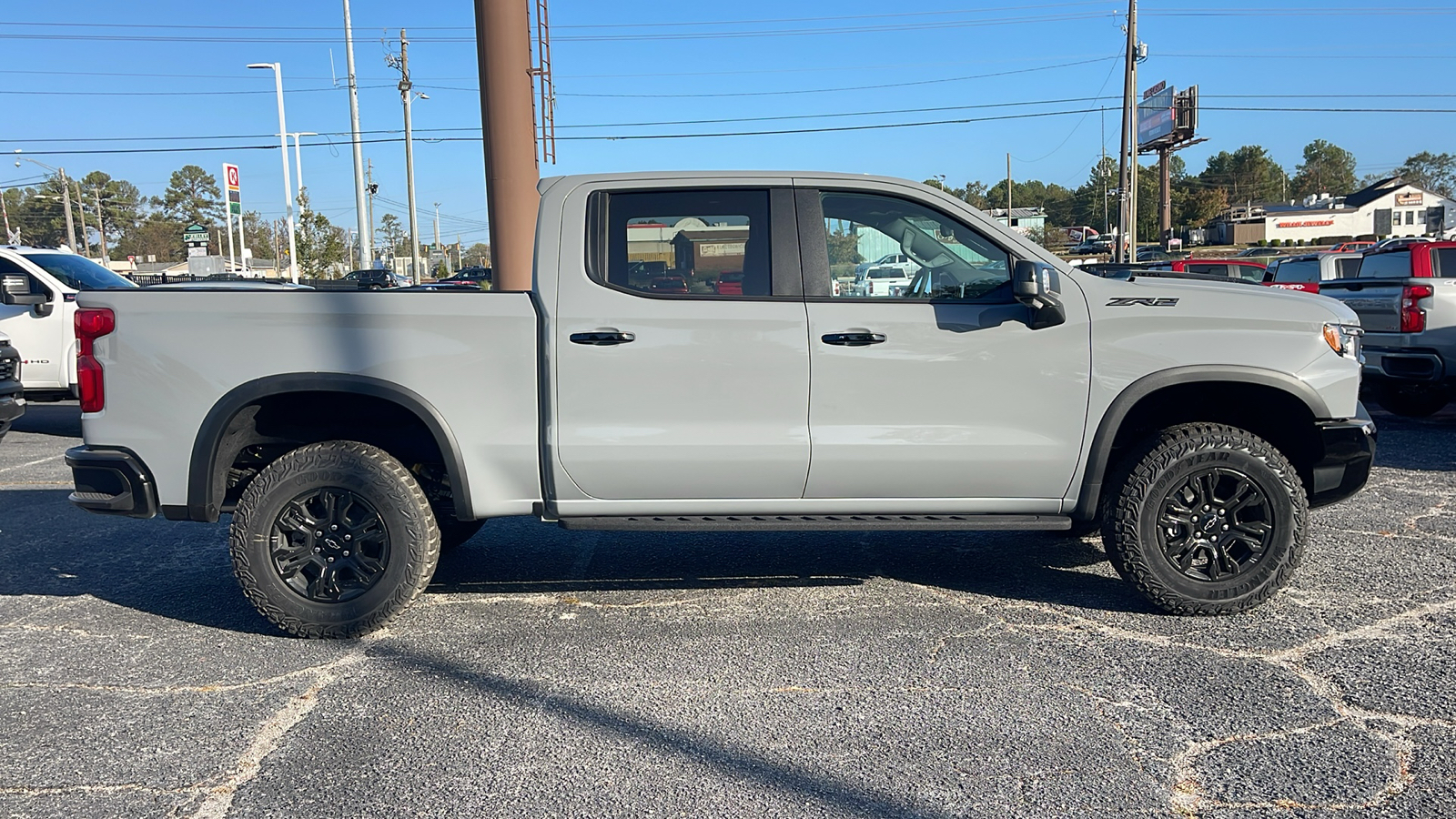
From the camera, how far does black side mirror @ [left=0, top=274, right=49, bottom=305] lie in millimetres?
9523

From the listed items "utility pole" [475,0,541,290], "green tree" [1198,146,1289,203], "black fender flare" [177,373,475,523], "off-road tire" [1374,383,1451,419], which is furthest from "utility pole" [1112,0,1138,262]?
"green tree" [1198,146,1289,203]

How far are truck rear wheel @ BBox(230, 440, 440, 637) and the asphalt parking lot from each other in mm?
189

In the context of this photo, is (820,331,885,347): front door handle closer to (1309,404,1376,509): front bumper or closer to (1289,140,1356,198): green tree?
(1309,404,1376,509): front bumper

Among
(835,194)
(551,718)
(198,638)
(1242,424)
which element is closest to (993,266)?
(835,194)

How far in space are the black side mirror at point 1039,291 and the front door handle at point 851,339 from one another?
607 mm

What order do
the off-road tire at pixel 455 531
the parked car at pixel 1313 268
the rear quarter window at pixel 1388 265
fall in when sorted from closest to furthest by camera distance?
1. the off-road tire at pixel 455 531
2. the rear quarter window at pixel 1388 265
3. the parked car at pixel 1313 268

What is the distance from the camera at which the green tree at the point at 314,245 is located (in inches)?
1756

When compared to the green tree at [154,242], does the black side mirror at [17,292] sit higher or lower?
lower

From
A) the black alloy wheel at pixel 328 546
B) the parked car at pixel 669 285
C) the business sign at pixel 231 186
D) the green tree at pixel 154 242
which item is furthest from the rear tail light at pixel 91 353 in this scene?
the green tree at pixel 154 242

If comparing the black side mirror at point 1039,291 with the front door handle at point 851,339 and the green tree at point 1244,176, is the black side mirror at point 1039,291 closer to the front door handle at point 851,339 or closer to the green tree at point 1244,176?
the front door handle at point 851,339

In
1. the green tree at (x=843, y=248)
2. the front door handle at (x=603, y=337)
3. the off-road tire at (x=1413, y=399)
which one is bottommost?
the off-road tire at (x=1413, y=399)

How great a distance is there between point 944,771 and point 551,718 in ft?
4.41

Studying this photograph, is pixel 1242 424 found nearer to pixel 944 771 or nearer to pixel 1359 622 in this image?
pixel 1359 622

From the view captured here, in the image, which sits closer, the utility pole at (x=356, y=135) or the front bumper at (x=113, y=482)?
the front bumper at (x=113, y=482)
